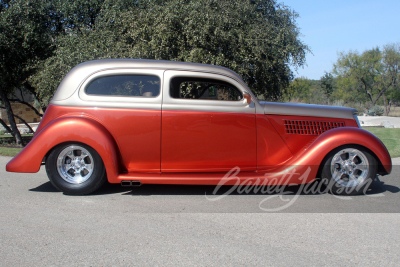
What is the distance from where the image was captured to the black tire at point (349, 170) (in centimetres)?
454

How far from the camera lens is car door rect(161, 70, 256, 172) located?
450cm

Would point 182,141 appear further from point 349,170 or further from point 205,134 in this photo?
point 349,170

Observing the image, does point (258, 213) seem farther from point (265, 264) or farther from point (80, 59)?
point (80, 59)

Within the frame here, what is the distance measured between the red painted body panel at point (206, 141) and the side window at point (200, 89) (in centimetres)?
39

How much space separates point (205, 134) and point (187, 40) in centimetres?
489

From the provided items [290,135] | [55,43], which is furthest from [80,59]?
[290,135]

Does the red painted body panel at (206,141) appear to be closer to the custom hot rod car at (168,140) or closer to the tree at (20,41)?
the custom hot rod car at (168,140)

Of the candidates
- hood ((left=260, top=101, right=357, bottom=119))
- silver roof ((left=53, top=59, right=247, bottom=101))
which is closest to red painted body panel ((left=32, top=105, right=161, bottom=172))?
A: silver roof ((left=53, top=59, right=247, bottom=101))

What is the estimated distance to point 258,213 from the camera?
3928 millimetres

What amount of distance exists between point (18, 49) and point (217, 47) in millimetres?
6183

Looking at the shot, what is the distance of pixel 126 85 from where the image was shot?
4.67 meters

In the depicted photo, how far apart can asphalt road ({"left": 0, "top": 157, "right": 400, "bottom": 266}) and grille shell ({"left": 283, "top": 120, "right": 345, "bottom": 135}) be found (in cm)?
89

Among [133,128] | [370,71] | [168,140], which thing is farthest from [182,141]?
[370,71]

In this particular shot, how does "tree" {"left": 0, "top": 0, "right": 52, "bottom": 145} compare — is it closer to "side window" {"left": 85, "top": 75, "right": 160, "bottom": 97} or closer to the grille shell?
"side window" {"left": 85, "top": 75, "right": 160, "bottom": 97}
